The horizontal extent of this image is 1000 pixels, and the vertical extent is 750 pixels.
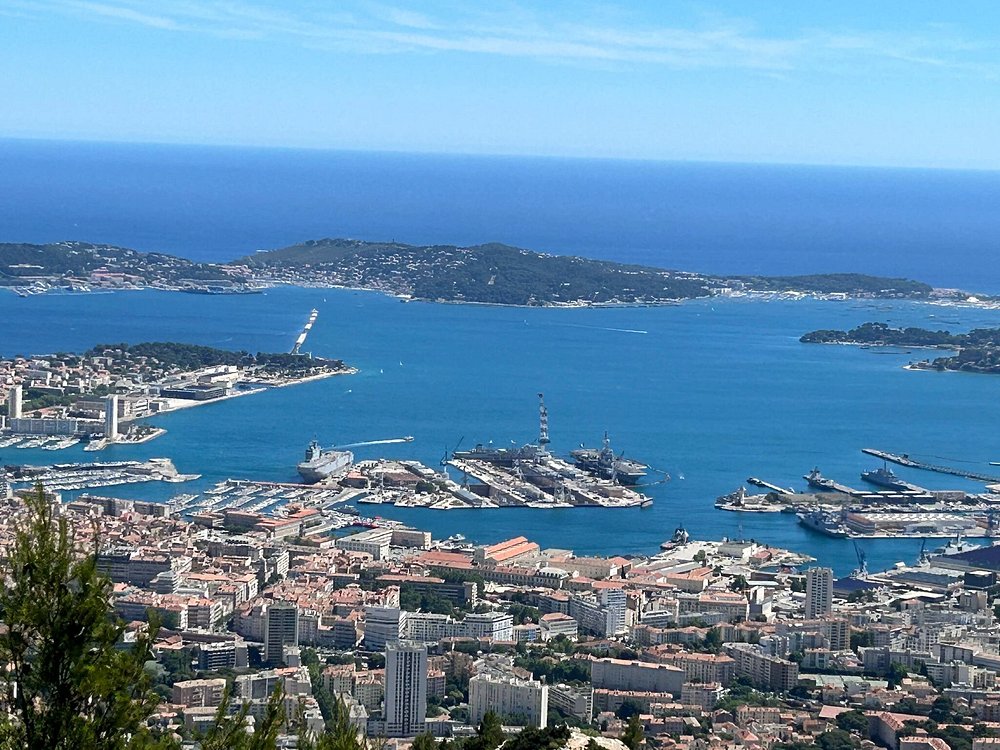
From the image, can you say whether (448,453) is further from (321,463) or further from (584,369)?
(584,369)

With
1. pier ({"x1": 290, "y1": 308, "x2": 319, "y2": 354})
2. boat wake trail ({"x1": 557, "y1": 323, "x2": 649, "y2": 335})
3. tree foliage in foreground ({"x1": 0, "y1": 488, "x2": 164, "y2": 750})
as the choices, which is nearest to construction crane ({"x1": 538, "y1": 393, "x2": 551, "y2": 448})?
pier ({"x1": 290, "y1": 308, "x2": 319, "y2": 354})

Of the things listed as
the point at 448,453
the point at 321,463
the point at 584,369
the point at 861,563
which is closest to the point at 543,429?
the point at 448,453

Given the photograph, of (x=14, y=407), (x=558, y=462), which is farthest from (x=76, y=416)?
(x=558, y=462)

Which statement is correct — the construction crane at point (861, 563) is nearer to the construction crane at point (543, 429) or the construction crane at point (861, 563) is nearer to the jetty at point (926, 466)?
the jetty at point (926, 466)

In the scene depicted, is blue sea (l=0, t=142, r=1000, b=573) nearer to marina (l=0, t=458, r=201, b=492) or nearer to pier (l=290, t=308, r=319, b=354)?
pier (l=290, t=308, r=319, b=354)

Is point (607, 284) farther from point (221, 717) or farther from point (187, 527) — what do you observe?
point (221, 717)

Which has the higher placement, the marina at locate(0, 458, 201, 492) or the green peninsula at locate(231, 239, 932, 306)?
the green peninsula at locate(231, 239, 932, 306)
